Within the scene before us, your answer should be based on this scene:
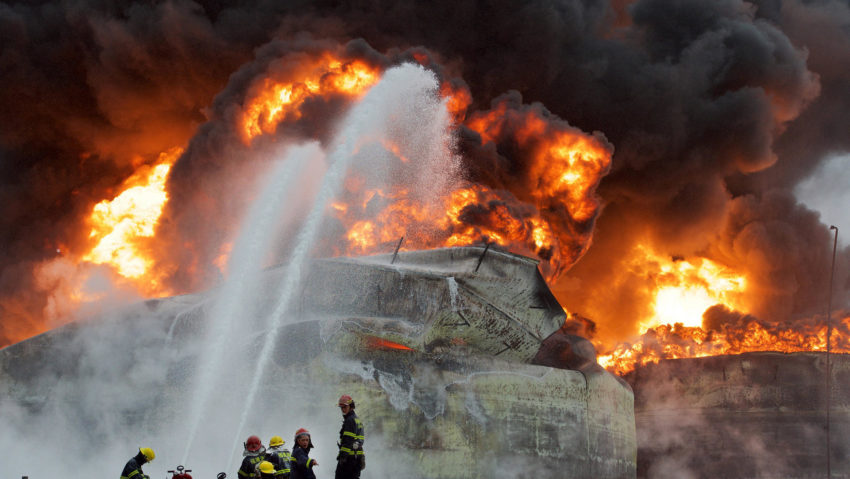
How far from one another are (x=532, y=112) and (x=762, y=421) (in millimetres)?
12848

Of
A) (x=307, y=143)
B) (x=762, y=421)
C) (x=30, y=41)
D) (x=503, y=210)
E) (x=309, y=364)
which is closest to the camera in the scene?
(x=309, y=364)

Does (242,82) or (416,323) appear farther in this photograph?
(242,82)

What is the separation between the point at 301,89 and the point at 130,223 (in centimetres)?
940

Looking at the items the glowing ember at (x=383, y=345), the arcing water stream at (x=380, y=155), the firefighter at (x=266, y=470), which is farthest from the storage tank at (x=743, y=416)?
the firefighter at (x=266, y=470)

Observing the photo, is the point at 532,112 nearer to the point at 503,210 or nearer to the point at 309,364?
the point at 503,210

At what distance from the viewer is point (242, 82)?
31.1 m

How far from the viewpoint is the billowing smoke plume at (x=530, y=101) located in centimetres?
3500

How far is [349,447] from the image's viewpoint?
33.5ft

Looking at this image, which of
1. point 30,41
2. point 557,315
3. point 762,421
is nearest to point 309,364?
point 557,315

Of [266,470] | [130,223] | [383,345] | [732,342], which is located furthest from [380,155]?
[266,470]

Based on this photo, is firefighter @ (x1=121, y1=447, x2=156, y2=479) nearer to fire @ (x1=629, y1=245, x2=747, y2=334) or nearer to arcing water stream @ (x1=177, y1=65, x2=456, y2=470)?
arcing water stream @ (x1=177, y1=65, x2=456, y2=470)

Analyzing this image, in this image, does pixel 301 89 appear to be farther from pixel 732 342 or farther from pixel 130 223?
pixel 732 342

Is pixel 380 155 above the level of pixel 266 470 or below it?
above

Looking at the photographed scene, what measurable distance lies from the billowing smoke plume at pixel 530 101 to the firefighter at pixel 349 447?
905 inches
